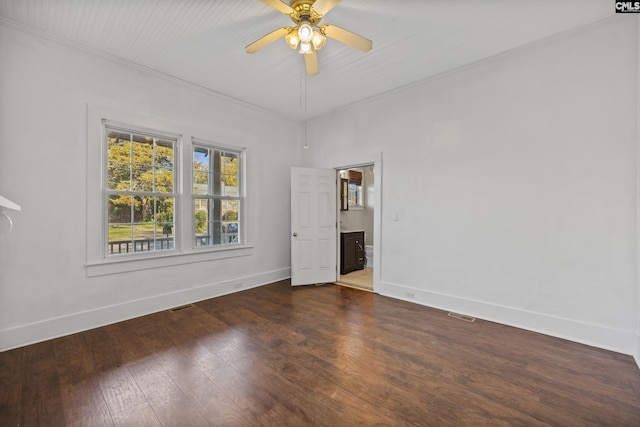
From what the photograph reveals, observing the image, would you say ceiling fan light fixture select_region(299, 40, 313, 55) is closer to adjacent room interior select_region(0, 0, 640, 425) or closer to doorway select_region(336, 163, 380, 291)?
adjacent room interior select_region(0, 0, 640, 425)

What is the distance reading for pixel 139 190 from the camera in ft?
11.2

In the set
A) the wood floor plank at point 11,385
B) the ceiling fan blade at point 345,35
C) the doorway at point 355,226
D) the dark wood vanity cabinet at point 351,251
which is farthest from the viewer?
the dark wood vanity cabinet at point 351,251

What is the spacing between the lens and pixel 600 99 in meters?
2.58

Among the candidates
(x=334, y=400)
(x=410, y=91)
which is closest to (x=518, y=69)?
(x=410, y=91)

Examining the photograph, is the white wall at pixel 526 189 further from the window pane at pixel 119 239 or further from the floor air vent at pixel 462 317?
the window pane at pixel 119 239

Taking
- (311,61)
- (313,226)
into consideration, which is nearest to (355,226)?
(313,226)

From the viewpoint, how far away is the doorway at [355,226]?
4957 mm

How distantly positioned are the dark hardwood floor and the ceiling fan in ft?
8.67

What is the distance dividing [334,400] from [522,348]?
1.90m

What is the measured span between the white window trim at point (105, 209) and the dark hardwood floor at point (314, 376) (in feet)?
2.34

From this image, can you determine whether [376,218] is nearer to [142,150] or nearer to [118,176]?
[142,150]

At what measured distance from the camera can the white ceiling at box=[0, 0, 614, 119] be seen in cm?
237

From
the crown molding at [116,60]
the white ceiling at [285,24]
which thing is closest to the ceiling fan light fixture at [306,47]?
the white ceiling at [285,24]

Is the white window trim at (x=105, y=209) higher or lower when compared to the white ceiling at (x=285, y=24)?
lower
